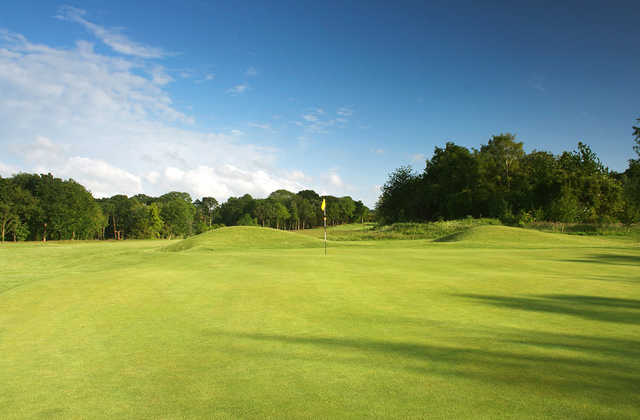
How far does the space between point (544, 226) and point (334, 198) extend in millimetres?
106787

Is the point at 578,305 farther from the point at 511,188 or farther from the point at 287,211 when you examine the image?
the point at 287,211

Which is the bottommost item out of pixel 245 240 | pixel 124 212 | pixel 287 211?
pixel 245 240

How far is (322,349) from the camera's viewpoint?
14.0 ft

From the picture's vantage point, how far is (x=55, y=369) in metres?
3.91

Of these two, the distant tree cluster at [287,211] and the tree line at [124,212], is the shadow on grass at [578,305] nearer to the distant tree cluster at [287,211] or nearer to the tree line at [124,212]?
the tree line at [124,212]

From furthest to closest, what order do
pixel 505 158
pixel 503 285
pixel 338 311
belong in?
pixel 505 158
pixel 503 285
pixel 338 311

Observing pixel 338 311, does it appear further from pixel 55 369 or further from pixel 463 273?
pixel 463 273

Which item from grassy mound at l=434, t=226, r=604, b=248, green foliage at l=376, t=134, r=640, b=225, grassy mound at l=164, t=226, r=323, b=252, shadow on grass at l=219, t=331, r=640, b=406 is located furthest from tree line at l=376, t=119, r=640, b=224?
shadow on grass at l=219, t=331, r=640, b=406

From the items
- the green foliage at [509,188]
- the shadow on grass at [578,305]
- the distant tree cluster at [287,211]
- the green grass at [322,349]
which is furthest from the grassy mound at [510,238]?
the distant tree cluster at [287,211]

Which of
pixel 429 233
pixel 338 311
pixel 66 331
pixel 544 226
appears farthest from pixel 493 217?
pixel 66 331

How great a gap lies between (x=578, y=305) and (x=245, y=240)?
22673 mm

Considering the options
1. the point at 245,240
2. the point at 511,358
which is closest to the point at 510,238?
the point at 245,240

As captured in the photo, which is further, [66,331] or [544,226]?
[544,226]

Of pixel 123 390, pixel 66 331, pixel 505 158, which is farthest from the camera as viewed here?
pixel 505 158
